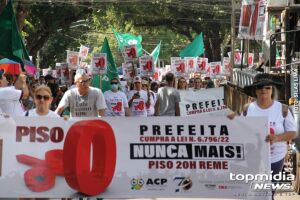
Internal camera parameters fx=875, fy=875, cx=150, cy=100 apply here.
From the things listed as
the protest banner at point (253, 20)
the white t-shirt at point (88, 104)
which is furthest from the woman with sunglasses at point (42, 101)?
the protest banner at point (253, 20)

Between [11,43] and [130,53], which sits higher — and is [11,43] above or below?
above

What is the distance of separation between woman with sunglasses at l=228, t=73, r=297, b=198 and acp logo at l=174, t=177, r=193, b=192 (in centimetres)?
85

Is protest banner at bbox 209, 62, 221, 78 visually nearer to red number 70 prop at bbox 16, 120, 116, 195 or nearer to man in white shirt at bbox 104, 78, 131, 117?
man in white shirt at bbox 104, 78, 131, 117

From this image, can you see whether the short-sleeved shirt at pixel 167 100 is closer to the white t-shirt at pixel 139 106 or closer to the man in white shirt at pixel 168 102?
the man in white shirt at pixel 168 102

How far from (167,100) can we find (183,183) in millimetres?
6593

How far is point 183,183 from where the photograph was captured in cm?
895

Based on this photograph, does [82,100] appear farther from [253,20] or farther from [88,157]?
[253,20]

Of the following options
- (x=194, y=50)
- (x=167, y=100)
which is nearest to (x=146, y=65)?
(x=167, y=100)

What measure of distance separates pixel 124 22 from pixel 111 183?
157ft

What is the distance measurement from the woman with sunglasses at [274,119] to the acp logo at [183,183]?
0.85m

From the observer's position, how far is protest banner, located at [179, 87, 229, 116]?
61.2 ft

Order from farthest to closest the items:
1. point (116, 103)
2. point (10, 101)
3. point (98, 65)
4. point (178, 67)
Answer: point (178, 67)
point (98, 65)
point (116, 103)
point (10, 101)

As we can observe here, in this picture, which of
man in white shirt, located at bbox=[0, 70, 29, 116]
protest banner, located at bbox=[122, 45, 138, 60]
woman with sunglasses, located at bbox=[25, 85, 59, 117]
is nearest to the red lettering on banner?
woman with sunglasses, located at bbox=[25, 85, 59, 117]

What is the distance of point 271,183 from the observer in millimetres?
8781
